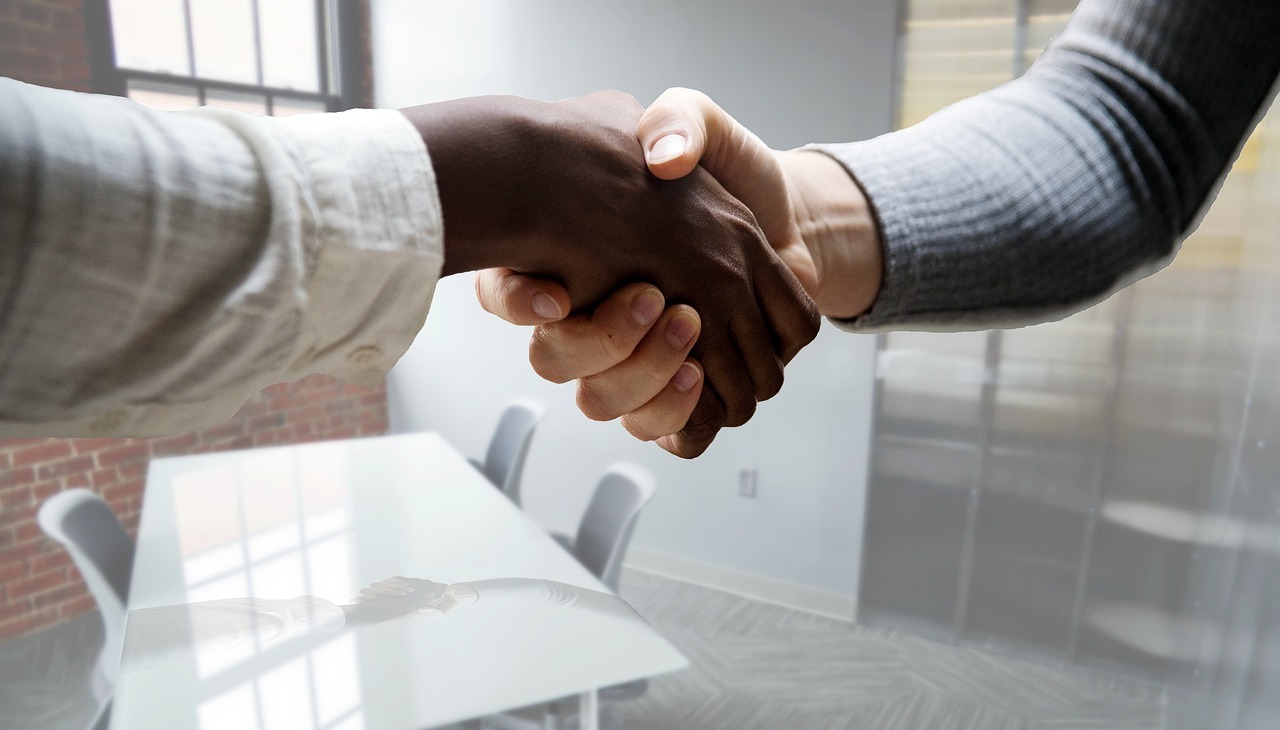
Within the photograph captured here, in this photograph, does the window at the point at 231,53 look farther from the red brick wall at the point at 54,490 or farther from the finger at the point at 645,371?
the finger at the point at 645,371

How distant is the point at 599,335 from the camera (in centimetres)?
67

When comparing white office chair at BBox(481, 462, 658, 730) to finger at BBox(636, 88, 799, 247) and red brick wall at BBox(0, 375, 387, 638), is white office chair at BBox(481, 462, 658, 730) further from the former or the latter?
red brick wall at BBox(0, 375, 387, 638)

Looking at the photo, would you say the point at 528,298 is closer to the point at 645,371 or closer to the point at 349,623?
the point at 645,371

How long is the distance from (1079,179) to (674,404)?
460 millimetres

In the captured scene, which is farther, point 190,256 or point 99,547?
point 99,547

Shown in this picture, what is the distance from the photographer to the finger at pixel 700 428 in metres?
0.76

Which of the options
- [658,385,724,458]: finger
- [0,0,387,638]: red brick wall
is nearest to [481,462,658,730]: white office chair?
[658,385,724,458]: finger

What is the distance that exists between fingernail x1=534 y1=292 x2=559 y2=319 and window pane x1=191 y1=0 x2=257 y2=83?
9.69 ft

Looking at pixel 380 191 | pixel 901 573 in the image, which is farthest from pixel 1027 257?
pixel 901 573

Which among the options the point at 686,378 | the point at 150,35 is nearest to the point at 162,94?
the point at 150,35

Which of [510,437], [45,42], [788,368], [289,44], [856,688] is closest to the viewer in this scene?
[856,688]

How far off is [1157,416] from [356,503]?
6.87ft

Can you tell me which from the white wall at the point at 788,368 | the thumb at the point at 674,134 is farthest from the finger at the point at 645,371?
the white wall at the point at 788,368

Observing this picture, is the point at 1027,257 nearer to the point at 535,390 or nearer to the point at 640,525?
the point at 640,525
